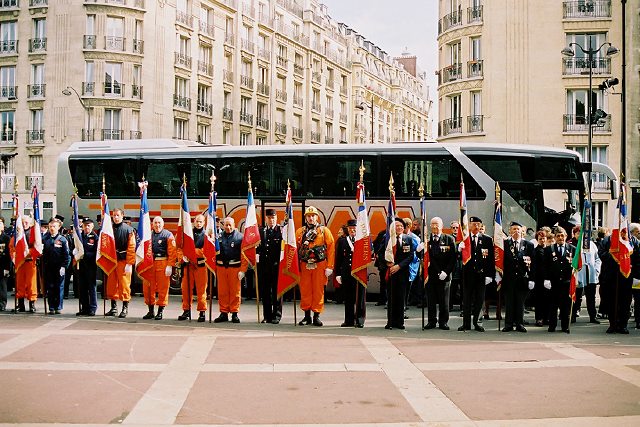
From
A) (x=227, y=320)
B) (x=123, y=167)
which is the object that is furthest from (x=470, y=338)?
(x=123, y=167)

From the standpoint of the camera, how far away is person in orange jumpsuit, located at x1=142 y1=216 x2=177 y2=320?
1518 centimetres

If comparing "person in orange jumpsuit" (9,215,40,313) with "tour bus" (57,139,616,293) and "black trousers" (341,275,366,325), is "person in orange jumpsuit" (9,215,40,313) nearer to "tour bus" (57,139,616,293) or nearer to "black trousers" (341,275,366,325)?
"tour bus" (57,139,616,293)

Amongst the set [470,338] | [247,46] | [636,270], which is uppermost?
[247,46]

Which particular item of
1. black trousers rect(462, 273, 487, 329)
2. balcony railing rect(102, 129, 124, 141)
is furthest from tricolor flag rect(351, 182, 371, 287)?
balcony railing rect(102, 129, 124, 141)

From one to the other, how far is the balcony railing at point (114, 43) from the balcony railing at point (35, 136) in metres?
6.86

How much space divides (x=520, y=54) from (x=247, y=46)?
24840mm

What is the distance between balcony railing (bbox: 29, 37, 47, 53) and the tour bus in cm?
2922

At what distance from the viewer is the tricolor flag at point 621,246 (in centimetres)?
1390

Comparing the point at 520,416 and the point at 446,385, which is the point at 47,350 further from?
the point at 520,416

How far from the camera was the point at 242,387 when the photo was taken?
8.84m

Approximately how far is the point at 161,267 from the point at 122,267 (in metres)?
1.02

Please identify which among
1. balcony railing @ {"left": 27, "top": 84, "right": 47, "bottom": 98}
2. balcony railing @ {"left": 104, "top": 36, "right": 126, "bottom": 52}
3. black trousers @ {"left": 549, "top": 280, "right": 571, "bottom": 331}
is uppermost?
balcony railing @ {"left": 104, "top": 36, "right": 126, "bottom": 52}

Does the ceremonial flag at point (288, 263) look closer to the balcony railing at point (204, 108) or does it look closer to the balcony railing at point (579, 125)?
the balcony railing at point (579, 125)

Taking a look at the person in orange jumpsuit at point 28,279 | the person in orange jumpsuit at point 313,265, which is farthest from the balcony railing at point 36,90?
the person in orange jumpsuit at point 313,265
